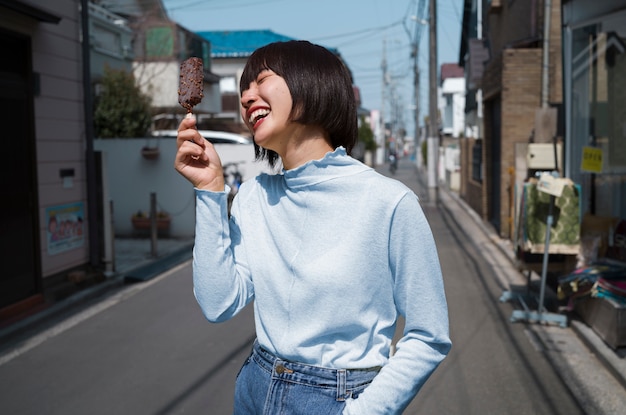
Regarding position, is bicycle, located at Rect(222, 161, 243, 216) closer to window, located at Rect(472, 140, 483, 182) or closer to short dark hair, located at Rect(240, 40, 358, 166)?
window, located at Rect(472, 140, 483, 182)

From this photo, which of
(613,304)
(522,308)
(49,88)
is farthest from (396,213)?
(49,88)

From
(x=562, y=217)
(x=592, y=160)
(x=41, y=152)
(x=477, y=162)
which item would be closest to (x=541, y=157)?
(x=592, y=160)

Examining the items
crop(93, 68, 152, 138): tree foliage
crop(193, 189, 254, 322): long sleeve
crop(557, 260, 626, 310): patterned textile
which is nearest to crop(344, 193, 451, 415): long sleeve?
crop(193, 189, 254, 322): long sleeve

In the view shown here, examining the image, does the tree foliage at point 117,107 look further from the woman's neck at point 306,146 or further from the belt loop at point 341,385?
the belt loop at point 341,385

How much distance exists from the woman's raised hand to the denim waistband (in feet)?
1.72

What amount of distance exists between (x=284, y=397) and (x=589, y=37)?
840cm

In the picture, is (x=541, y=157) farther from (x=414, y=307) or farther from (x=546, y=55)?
(x=414, y=307)

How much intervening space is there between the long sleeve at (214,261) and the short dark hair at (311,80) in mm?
327

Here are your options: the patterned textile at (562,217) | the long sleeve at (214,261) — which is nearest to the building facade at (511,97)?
the patterned textile at (562,217)

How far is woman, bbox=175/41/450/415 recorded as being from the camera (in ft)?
5.51

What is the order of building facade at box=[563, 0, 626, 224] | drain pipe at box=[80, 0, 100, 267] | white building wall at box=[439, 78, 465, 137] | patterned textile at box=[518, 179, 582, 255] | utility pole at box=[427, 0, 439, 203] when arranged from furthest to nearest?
white building wall at box=[439, 78, 465, 137], utility pole at box=[427, 0, 439, 203], drain pipe at box=[80, 0, 100, 267], building facade at box=[563, 0, 626, 224], patterned textile at box=[518, 179, 582, 255]

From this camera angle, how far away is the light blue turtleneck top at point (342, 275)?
5.47 feet

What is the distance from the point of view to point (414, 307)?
1.67 m

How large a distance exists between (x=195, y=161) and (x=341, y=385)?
736 mm
